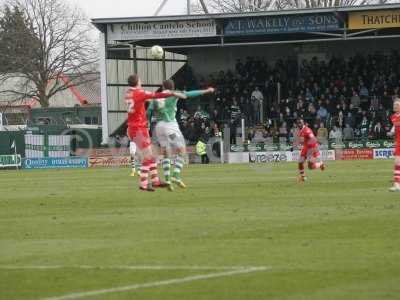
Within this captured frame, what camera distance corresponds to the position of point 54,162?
2261 inches

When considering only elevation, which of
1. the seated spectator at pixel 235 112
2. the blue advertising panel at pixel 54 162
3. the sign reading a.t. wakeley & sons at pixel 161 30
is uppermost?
the sign reading a.t. wakeley & sons at pixel 161 30

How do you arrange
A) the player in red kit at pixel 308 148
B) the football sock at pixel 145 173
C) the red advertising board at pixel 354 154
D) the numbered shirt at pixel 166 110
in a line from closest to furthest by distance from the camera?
the football sock at pixel 145 173 < the numbered shirt at pixel 166 110 < the player in red kit at pixel 308 148 < the red advertising board at pixel 354 154

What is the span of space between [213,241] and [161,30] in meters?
44.0

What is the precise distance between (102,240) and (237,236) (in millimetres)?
1846

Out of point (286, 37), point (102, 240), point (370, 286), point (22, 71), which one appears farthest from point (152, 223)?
point (22, 71)

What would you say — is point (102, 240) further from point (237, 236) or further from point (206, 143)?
point (206, 143)

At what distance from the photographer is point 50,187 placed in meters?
28.9

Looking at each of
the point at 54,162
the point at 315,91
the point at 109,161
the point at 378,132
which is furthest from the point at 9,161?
the point at 378,132

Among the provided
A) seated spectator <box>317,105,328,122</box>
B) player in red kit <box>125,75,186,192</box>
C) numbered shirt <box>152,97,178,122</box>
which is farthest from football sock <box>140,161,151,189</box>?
seated spectator <box>317,105,328,122</box>

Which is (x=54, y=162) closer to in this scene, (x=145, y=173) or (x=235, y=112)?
(x=235, y=112)

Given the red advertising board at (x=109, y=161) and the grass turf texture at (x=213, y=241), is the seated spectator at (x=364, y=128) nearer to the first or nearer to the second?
the red advertising board at (x=109, y=161)

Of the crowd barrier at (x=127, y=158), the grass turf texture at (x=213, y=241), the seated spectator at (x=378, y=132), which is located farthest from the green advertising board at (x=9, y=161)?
the grass turf texture at (x=213, y=241)

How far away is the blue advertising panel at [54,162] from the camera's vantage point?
57.1 metres

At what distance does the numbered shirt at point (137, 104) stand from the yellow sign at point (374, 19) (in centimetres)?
3429
